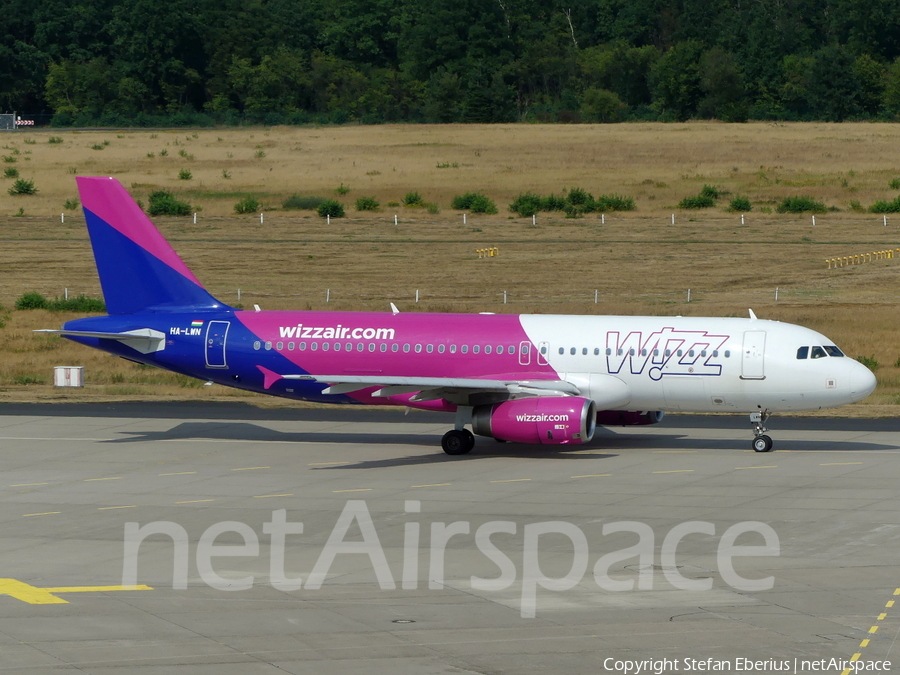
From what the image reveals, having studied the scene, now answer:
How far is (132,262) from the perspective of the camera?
43062 mm

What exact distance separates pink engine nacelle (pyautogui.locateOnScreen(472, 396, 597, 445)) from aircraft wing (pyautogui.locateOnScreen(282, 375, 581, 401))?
2.22ft

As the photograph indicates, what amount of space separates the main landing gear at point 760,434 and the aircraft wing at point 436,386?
5.72m

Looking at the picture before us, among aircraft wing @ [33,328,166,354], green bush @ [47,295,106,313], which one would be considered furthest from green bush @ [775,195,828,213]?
aircraft wing @ [33,328,166,354]

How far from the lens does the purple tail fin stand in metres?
43.0

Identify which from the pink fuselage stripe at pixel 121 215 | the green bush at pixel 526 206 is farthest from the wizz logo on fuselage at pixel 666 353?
the green bush at pixel 526 206

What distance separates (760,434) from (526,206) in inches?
2663

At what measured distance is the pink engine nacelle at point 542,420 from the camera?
3659 centimetres

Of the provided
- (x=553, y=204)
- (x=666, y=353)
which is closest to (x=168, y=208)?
(x=553, y=204)

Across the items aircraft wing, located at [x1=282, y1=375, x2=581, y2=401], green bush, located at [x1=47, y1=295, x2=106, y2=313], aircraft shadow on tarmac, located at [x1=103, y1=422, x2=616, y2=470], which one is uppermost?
green bush, located at [x1=47, y1=295, x2=106, y2=313]

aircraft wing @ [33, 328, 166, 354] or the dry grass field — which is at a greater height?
the dry grass field

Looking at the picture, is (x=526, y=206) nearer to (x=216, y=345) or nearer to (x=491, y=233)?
(x=491, y=233)

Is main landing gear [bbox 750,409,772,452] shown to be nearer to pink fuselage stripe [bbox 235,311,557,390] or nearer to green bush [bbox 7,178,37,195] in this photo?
pink fuselage stripe [bbox 235,311,557,390]

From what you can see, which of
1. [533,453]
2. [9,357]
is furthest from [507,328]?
[9,357]

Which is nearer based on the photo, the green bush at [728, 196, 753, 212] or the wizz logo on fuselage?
the wizz logo on fuselage
